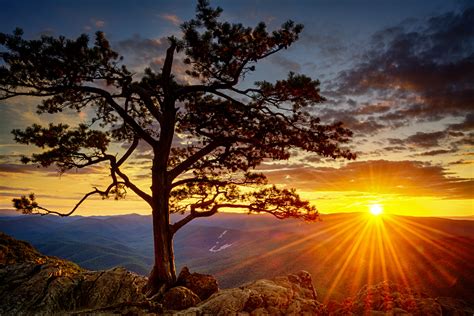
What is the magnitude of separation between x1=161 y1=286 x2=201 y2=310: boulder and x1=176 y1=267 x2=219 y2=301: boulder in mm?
1986

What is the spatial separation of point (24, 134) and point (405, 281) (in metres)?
131

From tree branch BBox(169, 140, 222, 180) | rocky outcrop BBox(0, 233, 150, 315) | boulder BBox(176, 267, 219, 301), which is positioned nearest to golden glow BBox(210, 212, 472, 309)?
boulder BBox(176, 267, 219, 301)

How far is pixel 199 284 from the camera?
537 inches

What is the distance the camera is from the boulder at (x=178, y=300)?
10641 mm

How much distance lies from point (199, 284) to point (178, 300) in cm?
288

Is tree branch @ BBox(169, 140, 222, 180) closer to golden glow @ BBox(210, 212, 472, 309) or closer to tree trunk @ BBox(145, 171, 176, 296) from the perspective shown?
tree trunk @ BBox(145, 171, 176, 296)

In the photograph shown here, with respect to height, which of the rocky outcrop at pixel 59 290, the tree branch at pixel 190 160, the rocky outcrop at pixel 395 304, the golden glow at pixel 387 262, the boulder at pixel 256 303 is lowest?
the golden glow at pixel 387 262

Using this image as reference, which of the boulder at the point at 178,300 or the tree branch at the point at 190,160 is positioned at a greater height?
the tree branch at the point at 190,160

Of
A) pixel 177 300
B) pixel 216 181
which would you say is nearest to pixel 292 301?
pixel 177 300

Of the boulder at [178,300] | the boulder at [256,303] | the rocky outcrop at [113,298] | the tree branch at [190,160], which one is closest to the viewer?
the rocky outcrop at [113,298]

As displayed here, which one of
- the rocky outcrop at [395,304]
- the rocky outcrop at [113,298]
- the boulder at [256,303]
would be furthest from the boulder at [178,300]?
the rocky outcrop at [395,304]

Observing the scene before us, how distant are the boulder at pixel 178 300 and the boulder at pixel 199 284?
199 cm

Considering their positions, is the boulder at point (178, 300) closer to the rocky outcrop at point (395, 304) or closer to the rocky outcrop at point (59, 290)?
the rocky outcrop at point (59, 290)

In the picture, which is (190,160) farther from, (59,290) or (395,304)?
(395,304)
